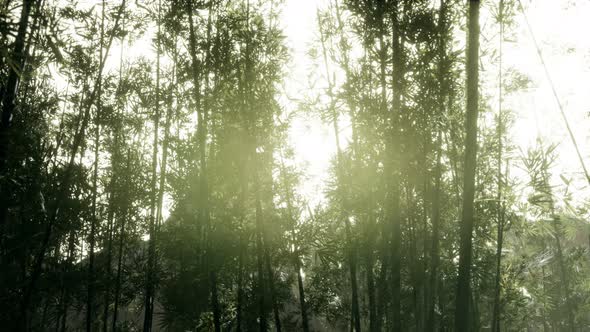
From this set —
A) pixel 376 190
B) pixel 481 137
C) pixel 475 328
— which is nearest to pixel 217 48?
pixel 376 190

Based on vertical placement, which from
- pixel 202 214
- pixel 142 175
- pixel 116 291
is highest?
pixel 142 175

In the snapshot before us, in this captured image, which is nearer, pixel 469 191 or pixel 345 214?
pixel 469 191

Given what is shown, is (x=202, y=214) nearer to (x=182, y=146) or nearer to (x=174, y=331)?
(x=182, y=146)

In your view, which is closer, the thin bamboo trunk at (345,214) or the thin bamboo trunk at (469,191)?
the thin bamboo trunk at (469,191)

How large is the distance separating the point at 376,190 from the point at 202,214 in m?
3.55

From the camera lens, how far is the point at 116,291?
8078 millimetres

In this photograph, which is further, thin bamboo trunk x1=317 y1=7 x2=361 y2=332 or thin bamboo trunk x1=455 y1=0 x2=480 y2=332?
thin bamboo trunk x1=317 y1=7 x2=361 y2=332

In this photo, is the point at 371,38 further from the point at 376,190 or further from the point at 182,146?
the point at 182,146

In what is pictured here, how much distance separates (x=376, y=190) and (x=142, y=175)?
21.1 ft

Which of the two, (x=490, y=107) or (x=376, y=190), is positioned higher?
(x=490, y=107)

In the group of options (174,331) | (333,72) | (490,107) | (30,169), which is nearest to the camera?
(30,169)

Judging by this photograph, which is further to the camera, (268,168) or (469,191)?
(268,168)

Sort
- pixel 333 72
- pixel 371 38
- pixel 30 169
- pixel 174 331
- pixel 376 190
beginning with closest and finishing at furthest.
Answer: pixel 30 169 → pixel 371 38 → pixel 376 190 → pixel 333 72 → pixel 174 331

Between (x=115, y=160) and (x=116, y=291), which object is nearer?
(x=116, y=291)
